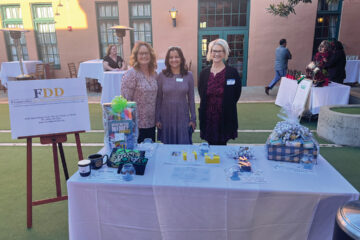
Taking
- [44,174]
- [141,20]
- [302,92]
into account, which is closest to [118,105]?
[44,174]

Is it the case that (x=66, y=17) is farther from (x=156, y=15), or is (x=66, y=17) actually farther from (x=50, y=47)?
(x=156, y=15)

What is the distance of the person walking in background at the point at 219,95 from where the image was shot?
2.77 m

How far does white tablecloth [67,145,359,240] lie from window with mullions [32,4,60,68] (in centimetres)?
933

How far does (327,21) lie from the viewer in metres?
9.08

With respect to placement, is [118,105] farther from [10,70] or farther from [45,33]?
[45,33]

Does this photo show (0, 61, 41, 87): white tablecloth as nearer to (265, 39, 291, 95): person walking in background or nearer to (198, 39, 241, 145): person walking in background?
(198, 39, 241, 145): person walking in background

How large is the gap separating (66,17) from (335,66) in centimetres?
849

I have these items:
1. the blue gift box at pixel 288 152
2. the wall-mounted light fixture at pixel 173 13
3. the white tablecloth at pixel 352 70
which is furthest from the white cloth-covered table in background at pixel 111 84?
the white tablecloth at pixel 352 70

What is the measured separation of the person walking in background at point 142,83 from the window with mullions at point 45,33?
8353 mm

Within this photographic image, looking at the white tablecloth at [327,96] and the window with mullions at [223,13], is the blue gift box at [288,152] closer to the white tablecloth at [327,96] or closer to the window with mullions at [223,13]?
the white tablecloth at [327,96]

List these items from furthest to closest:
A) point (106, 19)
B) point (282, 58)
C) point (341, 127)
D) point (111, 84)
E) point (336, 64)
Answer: point (106, 19), point (282, 58), point (336, 64), point (111, 84), point (341, 127)

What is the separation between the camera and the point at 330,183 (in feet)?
5.65

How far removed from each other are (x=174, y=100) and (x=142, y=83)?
0.37m

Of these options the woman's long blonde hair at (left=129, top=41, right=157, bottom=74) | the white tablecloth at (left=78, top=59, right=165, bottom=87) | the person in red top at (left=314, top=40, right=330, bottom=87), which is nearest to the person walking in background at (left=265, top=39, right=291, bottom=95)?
the person in red top at (left=314, top=40, right=330, bottom=87)
